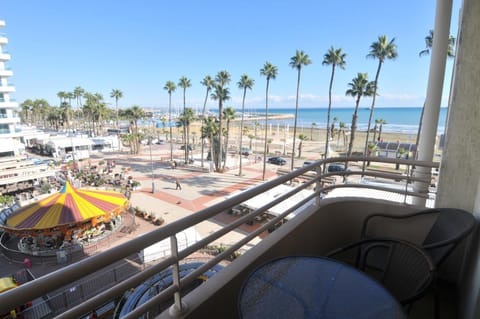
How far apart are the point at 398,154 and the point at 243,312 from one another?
1029 inches

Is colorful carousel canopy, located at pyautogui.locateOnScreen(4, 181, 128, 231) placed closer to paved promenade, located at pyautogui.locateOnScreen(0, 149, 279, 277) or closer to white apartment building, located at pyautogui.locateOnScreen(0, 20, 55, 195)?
paved promenade, located at pyautogui.locateOnScreen(0, 149, 279, 277)

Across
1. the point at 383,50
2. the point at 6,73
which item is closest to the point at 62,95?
the point at 6,73

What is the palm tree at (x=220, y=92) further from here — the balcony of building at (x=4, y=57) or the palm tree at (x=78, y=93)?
the palm tree at (x=78, y=93)

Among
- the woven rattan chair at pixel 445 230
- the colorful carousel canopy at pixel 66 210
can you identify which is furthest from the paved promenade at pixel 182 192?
the woven rattan chair at pixel 445 230

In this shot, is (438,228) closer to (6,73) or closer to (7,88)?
(7,88)

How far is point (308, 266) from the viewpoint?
146 cm

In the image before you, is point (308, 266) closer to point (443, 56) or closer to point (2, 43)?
point (443, 56)

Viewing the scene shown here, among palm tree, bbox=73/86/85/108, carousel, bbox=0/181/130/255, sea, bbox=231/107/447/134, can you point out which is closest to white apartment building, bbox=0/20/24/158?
carousel, bbox=0/181/130/255

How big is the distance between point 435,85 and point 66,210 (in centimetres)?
1169

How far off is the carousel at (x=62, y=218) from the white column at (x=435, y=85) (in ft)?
34.6

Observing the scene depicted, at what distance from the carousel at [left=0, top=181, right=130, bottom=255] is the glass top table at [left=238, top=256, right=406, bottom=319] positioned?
1026cm

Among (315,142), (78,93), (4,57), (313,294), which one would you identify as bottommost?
(315,142)

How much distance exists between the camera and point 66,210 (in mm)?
9766

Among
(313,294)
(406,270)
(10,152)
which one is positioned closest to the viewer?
(313,294)
